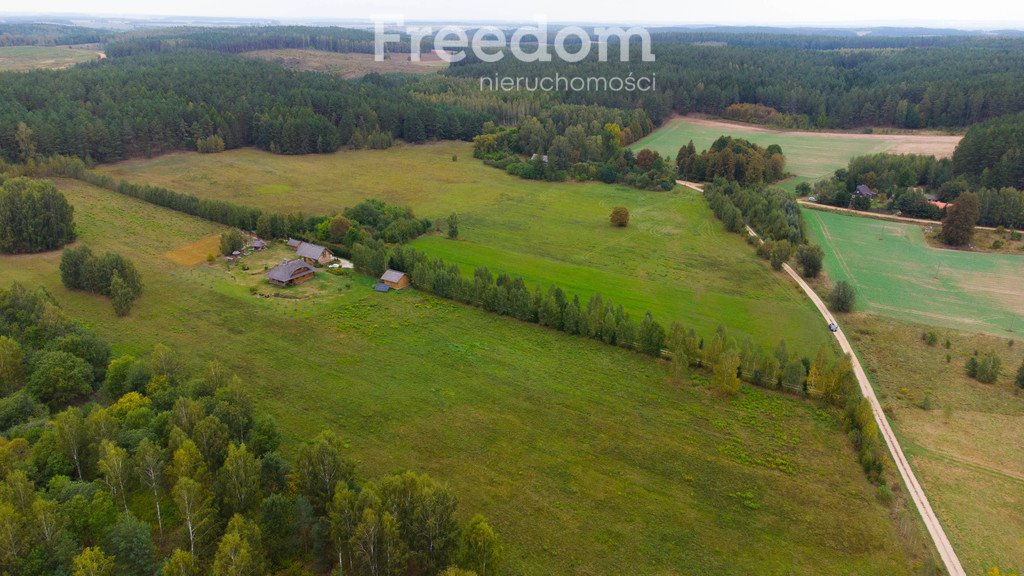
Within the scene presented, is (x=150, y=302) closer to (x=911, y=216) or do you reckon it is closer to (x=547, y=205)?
(x=547, y=205)

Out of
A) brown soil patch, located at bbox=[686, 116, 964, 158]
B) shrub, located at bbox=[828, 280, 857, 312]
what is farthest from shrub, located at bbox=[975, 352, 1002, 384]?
brown soil patch, located at bbox=[686, 116, 964, 158]

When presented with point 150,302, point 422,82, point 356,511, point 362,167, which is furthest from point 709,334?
point 422,82

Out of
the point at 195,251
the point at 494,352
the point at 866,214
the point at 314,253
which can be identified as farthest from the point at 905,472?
the point at 195,251

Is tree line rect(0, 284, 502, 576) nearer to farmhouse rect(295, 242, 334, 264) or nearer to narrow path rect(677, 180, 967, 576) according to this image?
narrow path rect(677, 180, 967, 576)

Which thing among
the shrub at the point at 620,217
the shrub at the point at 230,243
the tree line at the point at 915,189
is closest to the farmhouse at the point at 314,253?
the shrub at the point at 230,243

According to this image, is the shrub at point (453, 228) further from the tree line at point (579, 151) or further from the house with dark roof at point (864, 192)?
the house with dark roof at point (864, 192)
